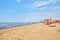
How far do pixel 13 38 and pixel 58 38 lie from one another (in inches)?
123

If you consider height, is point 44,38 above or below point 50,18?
below

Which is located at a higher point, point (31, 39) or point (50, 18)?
point (50, 18)

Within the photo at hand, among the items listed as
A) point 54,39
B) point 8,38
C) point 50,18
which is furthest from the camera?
point 50,18

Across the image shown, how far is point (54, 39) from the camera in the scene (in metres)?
8.45

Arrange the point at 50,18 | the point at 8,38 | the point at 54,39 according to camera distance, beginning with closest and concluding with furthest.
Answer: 1. the point at 54,39
2. the point at 8,38
3. the point at 50,18

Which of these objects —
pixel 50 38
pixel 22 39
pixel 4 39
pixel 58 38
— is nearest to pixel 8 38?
pixel 4 39

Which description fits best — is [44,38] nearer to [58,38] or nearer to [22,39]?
[58,38]

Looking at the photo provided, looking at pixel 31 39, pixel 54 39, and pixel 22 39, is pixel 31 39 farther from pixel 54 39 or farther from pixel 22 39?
pixel 54 39

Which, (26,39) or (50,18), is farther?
(50,18)

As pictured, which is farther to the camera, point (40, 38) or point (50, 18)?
point (50, 18)

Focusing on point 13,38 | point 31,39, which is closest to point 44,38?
point 31,39

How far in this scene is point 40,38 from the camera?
880 centimetres

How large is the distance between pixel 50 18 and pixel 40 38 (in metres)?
11.9

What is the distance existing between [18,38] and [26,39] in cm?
61
